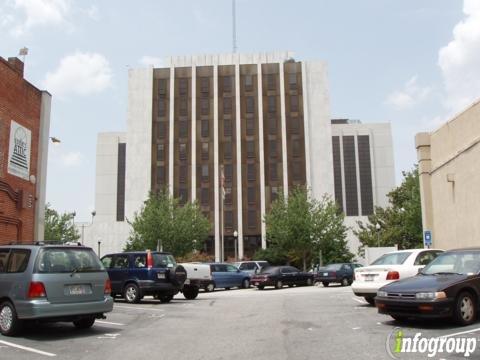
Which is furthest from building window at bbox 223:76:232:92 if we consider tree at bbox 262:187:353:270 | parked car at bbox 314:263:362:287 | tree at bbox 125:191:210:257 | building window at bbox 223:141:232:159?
parked car at bbox 314:263:362:287

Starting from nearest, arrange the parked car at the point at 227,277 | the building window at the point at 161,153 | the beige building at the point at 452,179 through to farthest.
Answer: the beige building at the point at 452,179, the parked car at the point at 227,277, the building window at the point at 161,153

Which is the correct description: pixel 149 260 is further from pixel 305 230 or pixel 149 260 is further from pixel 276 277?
pixel 305 230

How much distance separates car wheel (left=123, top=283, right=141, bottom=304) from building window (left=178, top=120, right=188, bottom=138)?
52.5 m

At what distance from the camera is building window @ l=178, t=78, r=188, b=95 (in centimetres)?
7025

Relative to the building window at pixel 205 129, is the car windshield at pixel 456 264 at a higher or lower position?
lower

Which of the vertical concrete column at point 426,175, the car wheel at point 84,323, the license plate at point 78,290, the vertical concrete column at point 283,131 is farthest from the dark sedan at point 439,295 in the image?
the vertical concrete column at point 283,131

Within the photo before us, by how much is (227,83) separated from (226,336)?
62.5 m

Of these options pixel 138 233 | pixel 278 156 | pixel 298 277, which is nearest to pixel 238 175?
pixel 278 156

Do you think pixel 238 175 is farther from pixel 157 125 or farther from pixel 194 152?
pixel 157 125

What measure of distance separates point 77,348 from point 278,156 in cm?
6024

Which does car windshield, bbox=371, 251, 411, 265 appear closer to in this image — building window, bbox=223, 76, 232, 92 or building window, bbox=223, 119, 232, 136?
building window, bbox=223, 119, 232, 136

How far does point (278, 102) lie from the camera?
69.2m

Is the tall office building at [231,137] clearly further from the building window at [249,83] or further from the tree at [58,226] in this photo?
the tree at [58,226]

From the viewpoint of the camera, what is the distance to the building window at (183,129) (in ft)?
227
